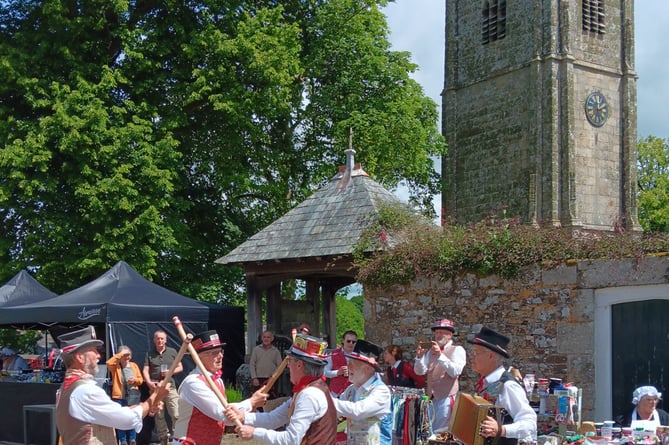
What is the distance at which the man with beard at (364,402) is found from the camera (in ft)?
22.6

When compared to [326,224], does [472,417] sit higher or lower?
lower

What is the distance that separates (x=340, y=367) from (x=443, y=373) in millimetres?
2207

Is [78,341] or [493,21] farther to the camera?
[493,21]

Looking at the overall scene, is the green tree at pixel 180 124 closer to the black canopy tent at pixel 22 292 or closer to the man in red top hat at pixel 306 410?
the black canopy tent at pixel 22 292

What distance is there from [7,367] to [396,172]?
1221 centimetres

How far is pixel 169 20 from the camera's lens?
2116 cm

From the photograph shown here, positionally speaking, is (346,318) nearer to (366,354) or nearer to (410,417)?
(410,417)

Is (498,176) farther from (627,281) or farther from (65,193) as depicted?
(627,281)

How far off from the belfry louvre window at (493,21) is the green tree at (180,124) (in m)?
14.4

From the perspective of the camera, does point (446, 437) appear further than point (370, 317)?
No

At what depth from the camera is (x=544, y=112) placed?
119ft

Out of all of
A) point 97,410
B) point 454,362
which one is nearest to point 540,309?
point 454,362

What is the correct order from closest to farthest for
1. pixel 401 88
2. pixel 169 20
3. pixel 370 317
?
pixel 370 317, pixel 169 20, pixel 401 88

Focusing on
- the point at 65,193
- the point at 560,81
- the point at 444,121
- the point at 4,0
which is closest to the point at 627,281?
the point at 65,193
